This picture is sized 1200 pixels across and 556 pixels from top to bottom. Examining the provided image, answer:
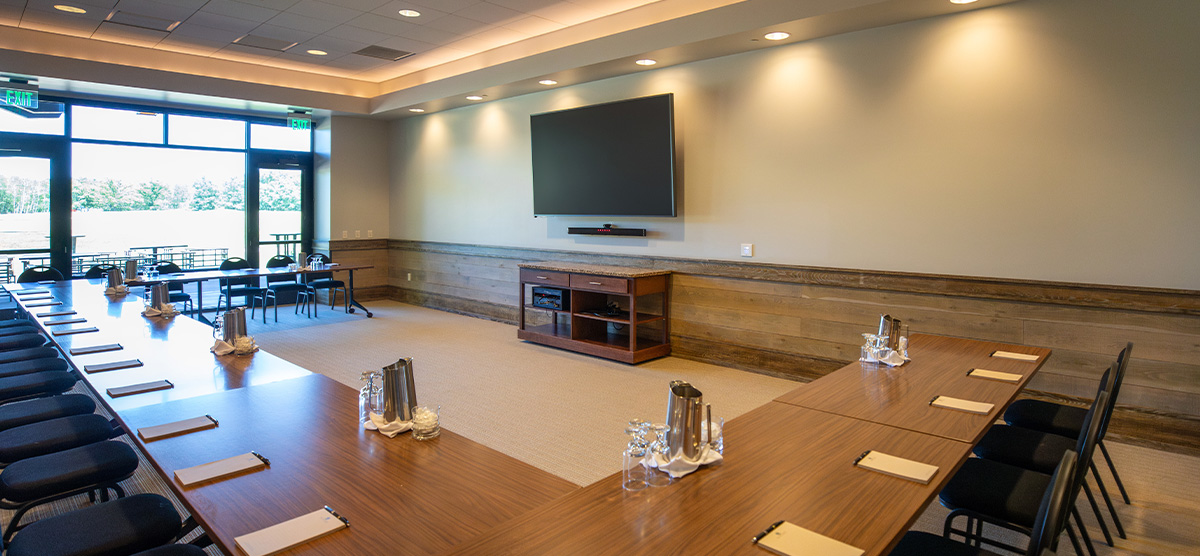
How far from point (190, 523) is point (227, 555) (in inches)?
49.8

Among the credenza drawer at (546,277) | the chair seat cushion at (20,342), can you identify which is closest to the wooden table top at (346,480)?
the chair seat cushion at (20,342)

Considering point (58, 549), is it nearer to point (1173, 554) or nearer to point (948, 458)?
point (948, 458)

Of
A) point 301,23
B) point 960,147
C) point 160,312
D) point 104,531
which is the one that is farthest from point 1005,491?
point 301,23

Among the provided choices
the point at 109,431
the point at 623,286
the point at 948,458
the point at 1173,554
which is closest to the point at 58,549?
the point at 109,431

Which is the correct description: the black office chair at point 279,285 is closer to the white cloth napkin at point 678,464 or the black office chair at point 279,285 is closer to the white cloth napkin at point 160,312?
the white cloth napkin at point 160,312

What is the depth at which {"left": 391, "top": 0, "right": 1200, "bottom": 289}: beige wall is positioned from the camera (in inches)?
147

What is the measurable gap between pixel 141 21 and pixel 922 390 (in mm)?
7099

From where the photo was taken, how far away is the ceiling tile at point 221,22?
6.03 meters

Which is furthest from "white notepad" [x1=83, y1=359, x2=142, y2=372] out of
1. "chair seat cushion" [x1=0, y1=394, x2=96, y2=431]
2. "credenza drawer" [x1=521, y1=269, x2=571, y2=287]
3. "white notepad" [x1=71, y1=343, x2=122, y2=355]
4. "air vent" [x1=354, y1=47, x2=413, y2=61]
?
"air vent" [x1=354, y1=47, x2=413, y2=61]

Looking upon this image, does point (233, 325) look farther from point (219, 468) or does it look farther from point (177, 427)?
point (219, 468)

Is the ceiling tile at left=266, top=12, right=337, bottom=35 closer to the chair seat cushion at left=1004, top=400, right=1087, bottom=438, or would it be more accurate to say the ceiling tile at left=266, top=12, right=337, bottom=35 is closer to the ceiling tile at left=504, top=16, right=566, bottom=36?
the ceiling tile at left=504, top=16, right=566, bottom=36

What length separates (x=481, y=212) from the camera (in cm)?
816

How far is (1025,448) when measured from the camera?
260 cm

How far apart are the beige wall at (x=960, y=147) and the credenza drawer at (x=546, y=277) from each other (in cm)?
69
